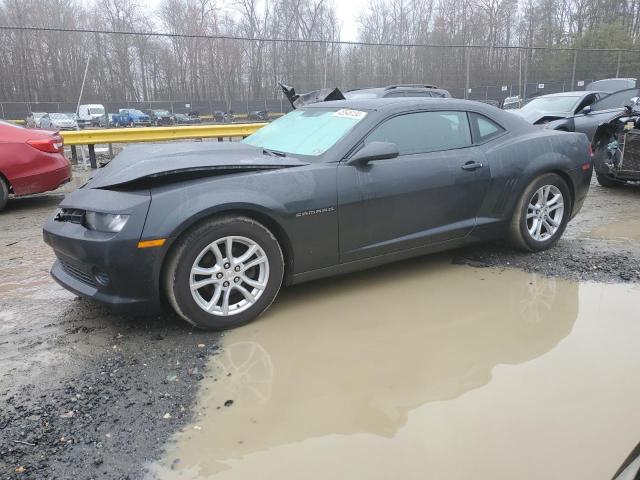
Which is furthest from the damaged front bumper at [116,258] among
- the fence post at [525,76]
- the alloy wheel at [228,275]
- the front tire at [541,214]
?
the fence post at [525,76]

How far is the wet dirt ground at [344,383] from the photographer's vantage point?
2158mm

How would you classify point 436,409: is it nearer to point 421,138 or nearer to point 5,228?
point 421,138

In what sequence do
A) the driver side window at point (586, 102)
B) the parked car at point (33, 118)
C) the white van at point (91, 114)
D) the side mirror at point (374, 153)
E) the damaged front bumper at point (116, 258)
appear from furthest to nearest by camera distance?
the parked car at point (33, 118) → the white van at point (91, 114) → the driver side window at point (586, 102) → the side mirror at point (374, 153) → the damaged front bumper at point (116, 258)

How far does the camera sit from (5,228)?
6.17 metres

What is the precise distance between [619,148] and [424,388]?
20.9ft

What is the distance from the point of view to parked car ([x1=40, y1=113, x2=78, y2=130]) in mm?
18019

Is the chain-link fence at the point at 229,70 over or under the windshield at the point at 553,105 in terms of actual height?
over

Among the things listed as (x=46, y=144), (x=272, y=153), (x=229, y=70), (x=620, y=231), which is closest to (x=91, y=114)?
(x=229, y=70)

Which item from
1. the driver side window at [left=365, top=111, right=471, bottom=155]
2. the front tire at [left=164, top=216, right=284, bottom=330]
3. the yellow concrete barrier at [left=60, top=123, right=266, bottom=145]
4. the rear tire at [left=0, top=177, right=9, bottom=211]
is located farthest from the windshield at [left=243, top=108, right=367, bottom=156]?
the yellow concrete barrier at [left=60, top=123, right=266, bottom=145]

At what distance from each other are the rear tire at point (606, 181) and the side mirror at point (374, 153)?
5908 mm

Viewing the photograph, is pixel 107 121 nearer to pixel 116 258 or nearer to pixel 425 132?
pixel 425 132

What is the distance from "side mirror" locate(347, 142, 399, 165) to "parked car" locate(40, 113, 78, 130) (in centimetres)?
1660

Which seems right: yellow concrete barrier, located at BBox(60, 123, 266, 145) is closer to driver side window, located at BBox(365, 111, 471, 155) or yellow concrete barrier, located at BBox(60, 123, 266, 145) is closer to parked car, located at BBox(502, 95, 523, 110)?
driver side window, located at BBox(365, 111, 471, 155)

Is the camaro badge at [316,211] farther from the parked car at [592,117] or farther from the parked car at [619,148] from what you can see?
the parked car at [592,117]
